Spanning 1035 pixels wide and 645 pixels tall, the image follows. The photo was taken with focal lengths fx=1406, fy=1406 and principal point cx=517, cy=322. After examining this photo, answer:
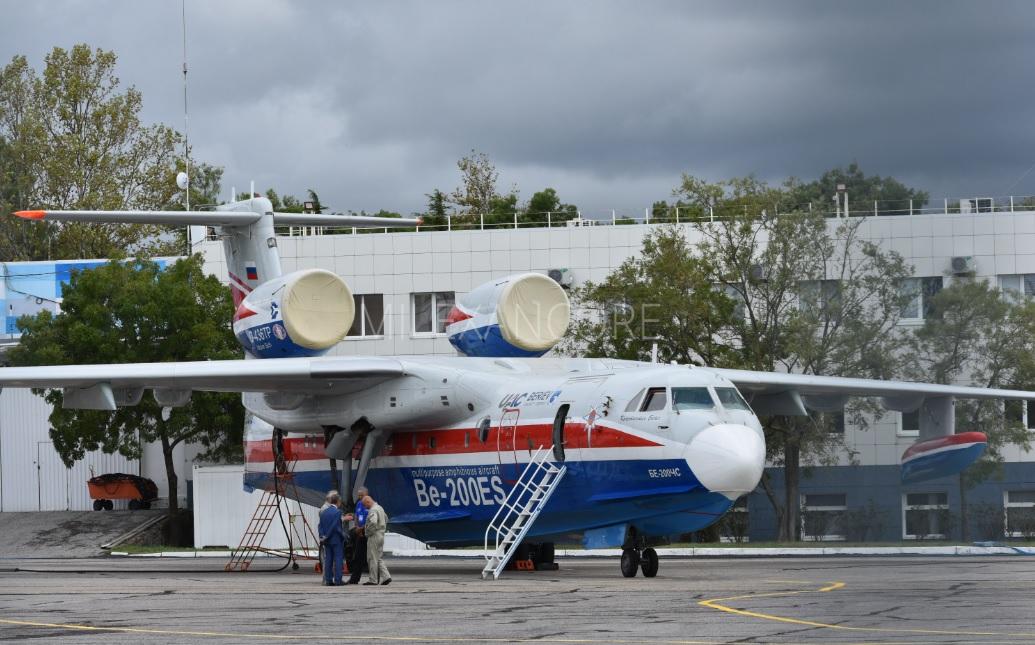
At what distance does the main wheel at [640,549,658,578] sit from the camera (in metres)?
22.8

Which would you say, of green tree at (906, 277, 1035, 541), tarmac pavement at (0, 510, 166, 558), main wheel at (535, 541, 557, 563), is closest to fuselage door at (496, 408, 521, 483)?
main wheel at (535, 541, 557, 563)

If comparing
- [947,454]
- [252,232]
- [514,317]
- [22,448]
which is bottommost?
[22,448]

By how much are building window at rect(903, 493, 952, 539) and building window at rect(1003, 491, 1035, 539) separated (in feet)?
6.65

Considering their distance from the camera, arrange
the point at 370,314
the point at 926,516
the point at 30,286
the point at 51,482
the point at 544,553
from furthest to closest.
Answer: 1. the point at 30,286
2. the point at 51,482
3. the point at 370,314
4. the point at 926,516
5. the point at 544,553

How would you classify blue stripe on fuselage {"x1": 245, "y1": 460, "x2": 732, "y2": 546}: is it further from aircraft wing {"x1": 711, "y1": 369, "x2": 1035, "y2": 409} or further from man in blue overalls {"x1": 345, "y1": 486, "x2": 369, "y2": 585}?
aircraft wing {"x1": 711, "y1": 369, "x2": 1035, "y2": 409}

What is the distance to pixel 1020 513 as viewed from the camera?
3353 cm

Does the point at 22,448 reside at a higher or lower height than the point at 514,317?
lower

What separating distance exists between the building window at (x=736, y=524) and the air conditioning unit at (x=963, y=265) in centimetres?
1480

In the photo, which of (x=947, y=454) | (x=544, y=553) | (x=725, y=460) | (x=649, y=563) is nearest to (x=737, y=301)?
(x=947, y=454)

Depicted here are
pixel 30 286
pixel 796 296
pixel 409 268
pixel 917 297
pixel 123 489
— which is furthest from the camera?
pixel 30 286

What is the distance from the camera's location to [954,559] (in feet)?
86.0

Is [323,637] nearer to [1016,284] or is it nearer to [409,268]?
[1016,284]

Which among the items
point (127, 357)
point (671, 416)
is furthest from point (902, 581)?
→ point (127, 357)

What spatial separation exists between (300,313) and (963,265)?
11.8 m
